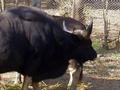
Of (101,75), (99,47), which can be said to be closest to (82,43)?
(101,75)

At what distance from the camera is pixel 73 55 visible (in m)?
6.38

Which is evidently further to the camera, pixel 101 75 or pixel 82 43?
pixel 101 75

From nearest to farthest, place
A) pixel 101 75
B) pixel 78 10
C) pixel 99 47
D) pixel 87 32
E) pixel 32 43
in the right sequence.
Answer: pixel 32 43, pixel 87 32, pixel 101 75, pixel 78 10, pixel 99 47

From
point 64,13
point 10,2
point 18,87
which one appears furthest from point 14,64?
point 10,2

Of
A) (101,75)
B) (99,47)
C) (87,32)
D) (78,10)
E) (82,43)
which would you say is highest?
(87,32)

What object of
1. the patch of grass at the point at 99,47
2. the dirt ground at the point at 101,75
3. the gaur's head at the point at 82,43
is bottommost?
the dirt ground at the point at 101,75

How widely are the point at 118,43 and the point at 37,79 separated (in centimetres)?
599

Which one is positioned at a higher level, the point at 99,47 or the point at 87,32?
the point at 87,32

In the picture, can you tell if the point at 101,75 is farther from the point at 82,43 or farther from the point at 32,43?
the point at 32,43

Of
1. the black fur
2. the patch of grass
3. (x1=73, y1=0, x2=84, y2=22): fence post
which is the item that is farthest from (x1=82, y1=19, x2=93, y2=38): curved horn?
the patch of grass

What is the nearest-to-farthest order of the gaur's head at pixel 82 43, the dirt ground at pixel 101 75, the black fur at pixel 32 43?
1. the black fur at pixel 32 43
2. the gaur's head at pixel 82 43
3. the dirt ground at pixel 101 75

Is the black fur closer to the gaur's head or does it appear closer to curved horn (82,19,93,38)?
the gaur's head

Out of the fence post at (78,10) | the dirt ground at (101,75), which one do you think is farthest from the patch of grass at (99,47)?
the fence post at (78,10)

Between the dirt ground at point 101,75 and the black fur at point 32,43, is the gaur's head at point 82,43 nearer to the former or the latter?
the black fur at point 32,43
